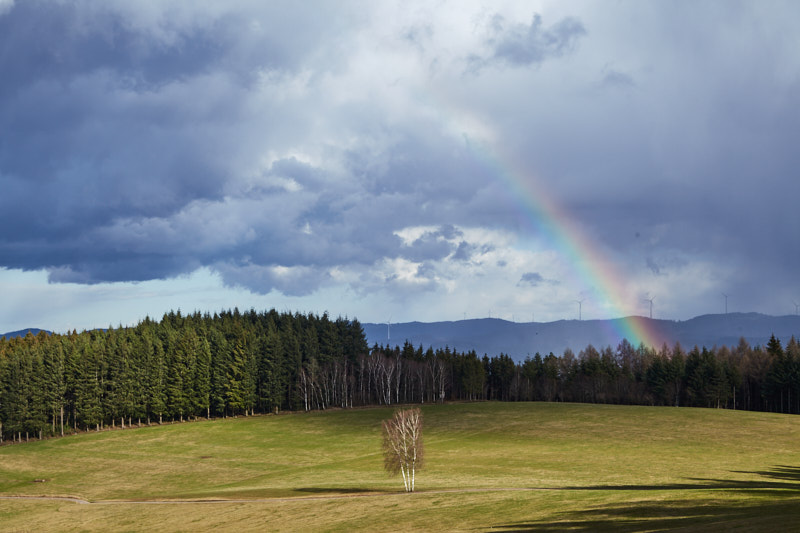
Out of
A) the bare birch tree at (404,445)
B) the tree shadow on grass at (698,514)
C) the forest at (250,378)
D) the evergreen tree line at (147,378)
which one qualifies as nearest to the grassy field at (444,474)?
the tree shadow on grass at (698,514)

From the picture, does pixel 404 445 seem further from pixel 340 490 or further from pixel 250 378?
pixel 250 378

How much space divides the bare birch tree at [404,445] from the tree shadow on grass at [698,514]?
25216 mm

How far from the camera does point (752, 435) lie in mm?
107125

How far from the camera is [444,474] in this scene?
269ft

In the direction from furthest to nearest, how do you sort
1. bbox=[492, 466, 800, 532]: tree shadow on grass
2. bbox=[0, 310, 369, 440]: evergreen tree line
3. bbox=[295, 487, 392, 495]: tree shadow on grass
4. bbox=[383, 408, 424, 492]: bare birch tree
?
bbox=[0, 310, 369, 440]: evergreen tree line, bbox=[383, 408, 424, 492]: bare birch tree, bbox=[295, 487, 392, 495]: tree shadow on grass, bbox=[492, 466, 800, 532]: tree shadow on grass

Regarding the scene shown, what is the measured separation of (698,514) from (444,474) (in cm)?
4182

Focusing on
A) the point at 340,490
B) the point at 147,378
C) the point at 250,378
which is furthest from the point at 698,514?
the point at 147,378

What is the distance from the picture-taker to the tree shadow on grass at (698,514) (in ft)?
123

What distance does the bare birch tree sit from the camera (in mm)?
72125

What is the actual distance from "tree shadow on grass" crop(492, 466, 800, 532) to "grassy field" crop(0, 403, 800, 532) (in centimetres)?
20

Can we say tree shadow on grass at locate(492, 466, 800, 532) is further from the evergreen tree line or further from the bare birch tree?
the evergreen tree line

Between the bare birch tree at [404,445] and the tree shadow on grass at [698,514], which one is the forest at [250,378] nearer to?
the bare birch tree at [404,445]

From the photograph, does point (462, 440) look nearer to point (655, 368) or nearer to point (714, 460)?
point (714, 460)

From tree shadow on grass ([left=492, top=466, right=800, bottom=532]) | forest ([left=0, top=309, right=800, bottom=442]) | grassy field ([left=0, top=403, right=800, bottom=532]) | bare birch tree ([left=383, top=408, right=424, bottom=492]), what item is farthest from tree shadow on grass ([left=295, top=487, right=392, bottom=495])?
forest ([left=0, top=309, right=800, bottom=442])
